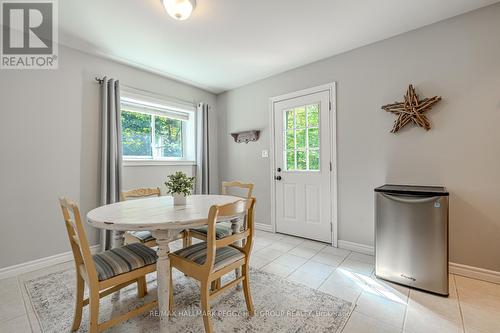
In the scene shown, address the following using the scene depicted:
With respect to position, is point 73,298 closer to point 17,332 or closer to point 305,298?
point 17,332

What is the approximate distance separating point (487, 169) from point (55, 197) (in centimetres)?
432

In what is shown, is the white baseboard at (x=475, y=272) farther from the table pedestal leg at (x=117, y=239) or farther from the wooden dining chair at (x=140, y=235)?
the table pedestal leg at (x=117, y=239)

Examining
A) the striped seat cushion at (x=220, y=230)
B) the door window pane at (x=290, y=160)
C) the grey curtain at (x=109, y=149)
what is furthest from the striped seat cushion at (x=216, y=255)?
the door window pane at (x=290, y=160)

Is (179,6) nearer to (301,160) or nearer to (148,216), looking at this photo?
(148,216)

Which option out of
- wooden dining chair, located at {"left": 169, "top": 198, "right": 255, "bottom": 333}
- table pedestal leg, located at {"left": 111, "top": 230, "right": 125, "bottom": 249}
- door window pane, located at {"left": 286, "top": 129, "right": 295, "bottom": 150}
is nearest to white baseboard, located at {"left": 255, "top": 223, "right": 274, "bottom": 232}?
door window pane, located at {"left": 286, "top": 129, "right": 295, "bottom": 150}

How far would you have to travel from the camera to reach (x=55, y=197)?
2.46 meters

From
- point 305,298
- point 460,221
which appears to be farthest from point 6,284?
point 460,221

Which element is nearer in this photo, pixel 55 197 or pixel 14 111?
pixel 14 111

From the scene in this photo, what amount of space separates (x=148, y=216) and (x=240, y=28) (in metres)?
2.02

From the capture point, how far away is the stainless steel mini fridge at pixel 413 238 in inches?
70.7

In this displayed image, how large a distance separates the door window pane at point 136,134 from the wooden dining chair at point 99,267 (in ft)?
6.20

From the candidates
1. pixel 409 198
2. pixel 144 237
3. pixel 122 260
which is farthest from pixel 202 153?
pixel 409 198

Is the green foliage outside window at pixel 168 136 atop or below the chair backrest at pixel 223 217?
atop

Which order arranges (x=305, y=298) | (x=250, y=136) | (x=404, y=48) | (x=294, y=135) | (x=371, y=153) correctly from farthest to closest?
1. (x=250, y=136)
2. (x=294, y=135)
3. (x=371, y=153)
4. (x=404, y=48)
5. (x=305, y=298)
